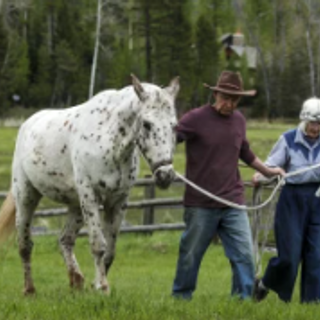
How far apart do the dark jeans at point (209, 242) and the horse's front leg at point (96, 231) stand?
76cm

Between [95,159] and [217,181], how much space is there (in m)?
1.13

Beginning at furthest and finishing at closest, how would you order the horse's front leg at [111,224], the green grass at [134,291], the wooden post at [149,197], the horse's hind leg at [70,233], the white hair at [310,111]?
the wooden post at [149,197] → the horse's hind leg at [70,233] → the horse's front leg at [111,224] → the white hair at [310,111] → the green grass at [134,291]

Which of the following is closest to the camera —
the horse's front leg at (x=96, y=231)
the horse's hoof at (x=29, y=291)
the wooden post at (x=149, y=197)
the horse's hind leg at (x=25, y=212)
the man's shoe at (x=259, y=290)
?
the man's shoe at (x=259, y=290)

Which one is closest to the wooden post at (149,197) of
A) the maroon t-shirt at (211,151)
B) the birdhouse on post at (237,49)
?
the maroon t-shirt at (211,151)

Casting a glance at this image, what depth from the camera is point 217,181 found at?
799 cm

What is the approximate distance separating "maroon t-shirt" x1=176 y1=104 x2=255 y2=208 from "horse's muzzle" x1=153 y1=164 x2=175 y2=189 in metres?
0.52

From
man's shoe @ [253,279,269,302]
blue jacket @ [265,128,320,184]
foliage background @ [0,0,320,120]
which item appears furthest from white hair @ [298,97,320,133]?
foliage background @ [0,0,320,120]

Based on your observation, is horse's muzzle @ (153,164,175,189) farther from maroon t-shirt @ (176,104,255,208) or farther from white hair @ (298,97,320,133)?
white hair @ (298,97,320,133)

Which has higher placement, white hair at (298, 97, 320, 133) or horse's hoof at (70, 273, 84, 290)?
white hair at (298, 97, 320, 133)

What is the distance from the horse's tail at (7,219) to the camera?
33.7ft

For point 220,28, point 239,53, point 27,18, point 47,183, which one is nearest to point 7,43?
point 27,18

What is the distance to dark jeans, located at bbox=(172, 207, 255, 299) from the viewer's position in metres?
8.04

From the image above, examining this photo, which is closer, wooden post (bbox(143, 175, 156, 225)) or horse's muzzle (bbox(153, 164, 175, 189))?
horse's muzzle (bbox(153, 164, 175, 189))

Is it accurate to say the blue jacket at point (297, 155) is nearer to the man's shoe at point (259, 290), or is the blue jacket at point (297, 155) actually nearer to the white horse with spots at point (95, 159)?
the man's shoe at point (259, 290)
